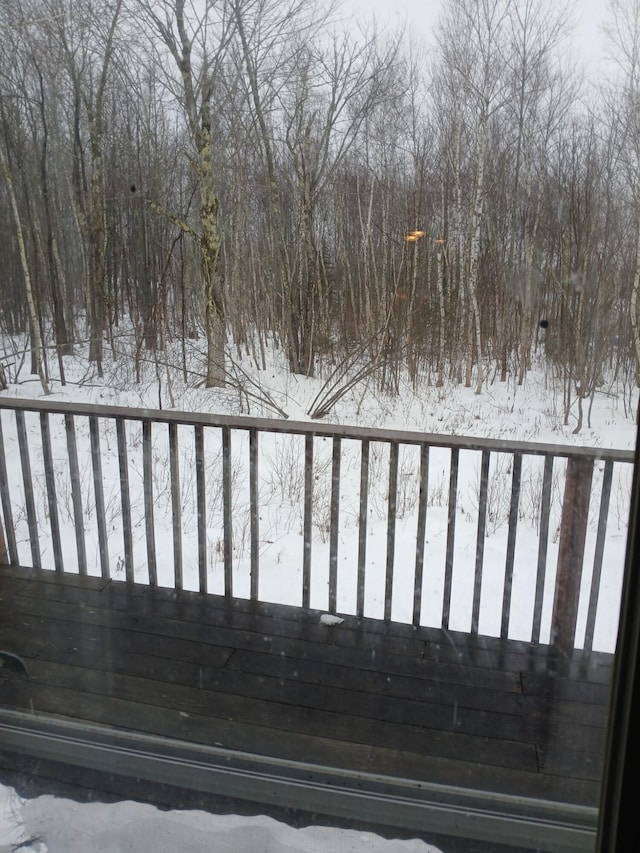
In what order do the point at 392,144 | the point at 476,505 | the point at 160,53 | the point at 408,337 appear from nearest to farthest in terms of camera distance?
the point at 160,53 < the point at 392,144 < the point at 476,505 < the point at 408,337

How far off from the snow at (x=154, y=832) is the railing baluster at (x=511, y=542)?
0.85 metres

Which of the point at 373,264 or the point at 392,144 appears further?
the point at 373,264

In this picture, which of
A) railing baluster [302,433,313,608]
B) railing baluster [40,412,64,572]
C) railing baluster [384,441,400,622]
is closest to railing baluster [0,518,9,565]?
railing baluster [40,412,64,572]

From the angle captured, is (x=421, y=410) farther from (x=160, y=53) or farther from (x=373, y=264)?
(x=160, y=53)

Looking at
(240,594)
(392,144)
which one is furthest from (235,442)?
(392,144)

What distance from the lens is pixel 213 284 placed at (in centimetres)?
203

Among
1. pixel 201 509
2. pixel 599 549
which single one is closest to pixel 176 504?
pixel 201 509

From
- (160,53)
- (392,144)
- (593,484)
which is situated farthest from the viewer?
(392,144)

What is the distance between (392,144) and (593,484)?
106 cm

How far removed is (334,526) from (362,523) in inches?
3.7

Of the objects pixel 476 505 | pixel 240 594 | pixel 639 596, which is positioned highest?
pixel 639 596

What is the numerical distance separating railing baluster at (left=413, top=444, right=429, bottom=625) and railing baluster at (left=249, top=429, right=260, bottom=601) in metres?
0.49

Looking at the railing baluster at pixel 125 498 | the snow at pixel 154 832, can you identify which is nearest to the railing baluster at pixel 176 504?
the railing baluster at pixel 125 498

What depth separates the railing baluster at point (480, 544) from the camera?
5.62 feet
